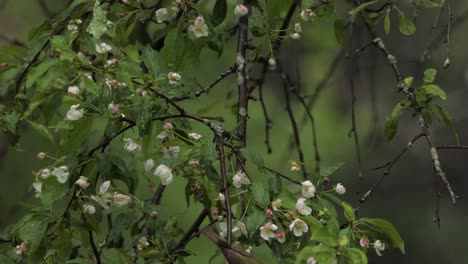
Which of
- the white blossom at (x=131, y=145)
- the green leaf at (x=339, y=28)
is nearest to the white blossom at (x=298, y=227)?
the white blossom at (x=131, y=145)

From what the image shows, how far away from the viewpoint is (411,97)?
5.97 feet

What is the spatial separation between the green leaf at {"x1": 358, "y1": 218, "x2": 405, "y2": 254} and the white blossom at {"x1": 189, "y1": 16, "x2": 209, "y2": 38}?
0.53 meters

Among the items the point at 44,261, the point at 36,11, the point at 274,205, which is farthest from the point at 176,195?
the point at 274,205

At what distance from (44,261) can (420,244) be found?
4733 mm

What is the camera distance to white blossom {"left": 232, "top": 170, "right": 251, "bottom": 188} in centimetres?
158

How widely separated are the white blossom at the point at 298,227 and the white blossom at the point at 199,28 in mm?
513

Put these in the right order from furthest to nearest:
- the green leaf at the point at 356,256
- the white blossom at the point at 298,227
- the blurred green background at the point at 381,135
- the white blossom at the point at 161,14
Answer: the blurred green background at the point at 381,135
the white blossom at the point at 161,14
the white blossom at the point at 298,227
the green leaf at the point at 356,256

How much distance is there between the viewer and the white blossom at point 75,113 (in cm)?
162

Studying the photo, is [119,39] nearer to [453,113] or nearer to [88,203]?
[88,203]

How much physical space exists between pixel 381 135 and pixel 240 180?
9.99ft

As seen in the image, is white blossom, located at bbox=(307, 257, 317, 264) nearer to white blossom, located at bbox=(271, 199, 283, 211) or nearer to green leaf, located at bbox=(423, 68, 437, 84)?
white blossom, located at bbox=(271, 199, 283, 211)

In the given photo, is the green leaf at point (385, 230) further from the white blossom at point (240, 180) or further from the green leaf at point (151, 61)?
the green leaf at point (151, 61)

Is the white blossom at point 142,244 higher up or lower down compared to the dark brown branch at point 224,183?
lower down

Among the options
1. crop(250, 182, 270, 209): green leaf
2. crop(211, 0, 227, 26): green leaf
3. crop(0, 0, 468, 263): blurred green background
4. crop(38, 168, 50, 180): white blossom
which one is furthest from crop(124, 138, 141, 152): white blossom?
crop(0, 0, 468, 263): blurred green background
